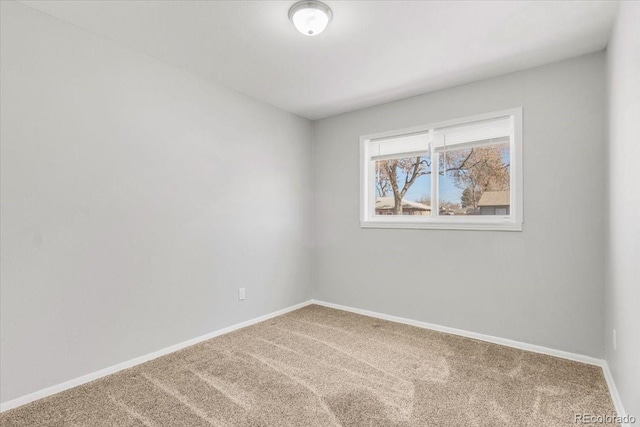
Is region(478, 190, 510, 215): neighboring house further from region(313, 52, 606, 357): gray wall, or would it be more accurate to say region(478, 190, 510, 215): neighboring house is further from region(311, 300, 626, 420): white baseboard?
region(311, 300, 626, 420): white baseboard

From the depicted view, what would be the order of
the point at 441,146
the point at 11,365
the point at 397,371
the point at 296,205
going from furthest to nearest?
the point at 296,205, the point at 441,146, the point at 397,371, the point at 11,365

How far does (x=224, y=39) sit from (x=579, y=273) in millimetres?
3305

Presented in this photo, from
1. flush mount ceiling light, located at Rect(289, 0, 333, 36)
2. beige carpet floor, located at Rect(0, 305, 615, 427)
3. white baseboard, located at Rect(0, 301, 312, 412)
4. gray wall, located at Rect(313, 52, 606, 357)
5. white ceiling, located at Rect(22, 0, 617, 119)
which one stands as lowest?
beige carpet floor, located at Rect(0, 305, 615, 427)

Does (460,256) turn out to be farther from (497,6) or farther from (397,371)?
(497,6)

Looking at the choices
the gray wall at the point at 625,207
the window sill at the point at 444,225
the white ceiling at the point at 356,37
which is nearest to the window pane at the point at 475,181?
the window sill at the point at 444,225

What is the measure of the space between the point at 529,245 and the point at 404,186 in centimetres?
140

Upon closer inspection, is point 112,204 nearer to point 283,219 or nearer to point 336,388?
point 283,219

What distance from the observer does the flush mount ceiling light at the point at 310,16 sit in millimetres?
1974

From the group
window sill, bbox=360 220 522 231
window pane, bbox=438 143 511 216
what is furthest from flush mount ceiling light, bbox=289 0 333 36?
window sill, bbox=360 220 522 231

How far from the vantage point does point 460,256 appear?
10.4ft

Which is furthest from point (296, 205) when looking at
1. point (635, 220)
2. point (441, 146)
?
point (635, 220)

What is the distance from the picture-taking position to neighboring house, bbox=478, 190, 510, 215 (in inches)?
119

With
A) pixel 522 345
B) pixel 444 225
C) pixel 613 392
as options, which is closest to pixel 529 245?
pixel 444 225

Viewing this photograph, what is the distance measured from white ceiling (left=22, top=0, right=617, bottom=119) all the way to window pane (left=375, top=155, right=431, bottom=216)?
881 millimetres
